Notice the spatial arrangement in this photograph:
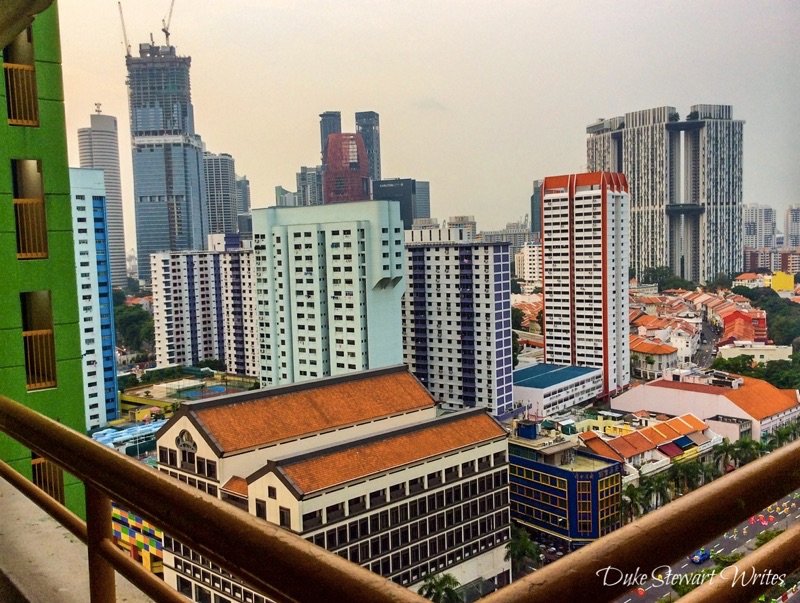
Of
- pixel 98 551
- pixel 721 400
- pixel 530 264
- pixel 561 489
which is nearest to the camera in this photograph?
pixel 98 551

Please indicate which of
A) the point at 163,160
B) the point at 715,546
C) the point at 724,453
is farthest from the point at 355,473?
the point at 163,160

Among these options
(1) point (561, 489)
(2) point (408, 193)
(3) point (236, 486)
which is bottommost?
(1) point (561, 489)

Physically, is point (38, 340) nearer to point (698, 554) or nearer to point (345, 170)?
point (698, 554)

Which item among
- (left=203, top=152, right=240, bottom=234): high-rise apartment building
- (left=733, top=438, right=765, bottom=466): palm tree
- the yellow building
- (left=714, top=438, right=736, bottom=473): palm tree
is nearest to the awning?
(left=714, top=438, right=736, bottom=473): palm tree

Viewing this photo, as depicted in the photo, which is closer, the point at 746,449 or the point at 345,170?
the point at 746,449

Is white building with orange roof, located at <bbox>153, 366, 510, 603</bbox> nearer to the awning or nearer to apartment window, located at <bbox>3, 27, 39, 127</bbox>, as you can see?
the awning

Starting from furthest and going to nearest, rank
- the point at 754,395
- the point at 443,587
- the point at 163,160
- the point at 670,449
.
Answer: the point at 163,160
the point at 754,395
the point at 670,449
the point at 443,587
